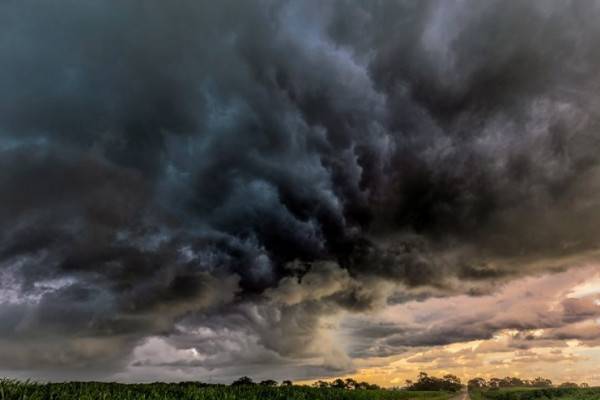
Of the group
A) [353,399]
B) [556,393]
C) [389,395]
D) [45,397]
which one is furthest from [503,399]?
[45,397]

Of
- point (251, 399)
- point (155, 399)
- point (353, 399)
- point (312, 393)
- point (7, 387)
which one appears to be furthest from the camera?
point (353, 399)

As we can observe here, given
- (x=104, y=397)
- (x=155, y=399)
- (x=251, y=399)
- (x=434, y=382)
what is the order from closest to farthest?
(x=104, y=397) → (x=155, y=399) → (x=251, y=399) → (x=434, y=382)

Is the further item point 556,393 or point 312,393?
point 556,393

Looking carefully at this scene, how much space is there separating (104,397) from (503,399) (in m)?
88.8

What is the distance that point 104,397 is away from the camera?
19672mm

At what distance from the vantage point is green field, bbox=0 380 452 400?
1825 cm

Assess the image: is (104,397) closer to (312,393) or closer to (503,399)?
(312,393)

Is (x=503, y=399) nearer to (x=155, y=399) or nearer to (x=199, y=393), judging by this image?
(x=199, y=393)

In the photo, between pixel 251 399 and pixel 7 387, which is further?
pixel 251 399

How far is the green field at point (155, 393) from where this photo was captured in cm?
1825

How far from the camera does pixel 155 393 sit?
1020 inches

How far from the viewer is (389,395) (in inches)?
2520

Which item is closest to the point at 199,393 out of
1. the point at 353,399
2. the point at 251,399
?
the point at 251,399

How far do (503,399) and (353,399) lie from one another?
53.6m
